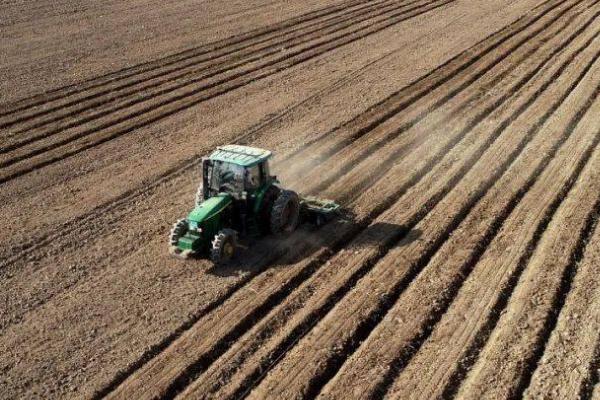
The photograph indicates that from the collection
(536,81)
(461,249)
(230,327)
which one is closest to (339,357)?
(230,327)

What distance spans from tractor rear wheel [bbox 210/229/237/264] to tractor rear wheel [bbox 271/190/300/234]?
91 centimetres

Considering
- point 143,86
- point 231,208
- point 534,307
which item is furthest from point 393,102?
point 534,307

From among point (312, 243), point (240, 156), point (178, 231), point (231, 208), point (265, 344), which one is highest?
point (240, 156)

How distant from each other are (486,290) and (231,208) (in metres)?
4.51

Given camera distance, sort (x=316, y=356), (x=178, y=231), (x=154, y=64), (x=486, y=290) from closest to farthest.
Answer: (x=316, y=356) < (x=486, y=290) < (x=178, y=231) < (x=154, y=64)

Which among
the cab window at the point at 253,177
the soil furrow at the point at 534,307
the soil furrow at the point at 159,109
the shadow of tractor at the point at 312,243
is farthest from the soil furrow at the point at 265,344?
the soil furrow at the point at 159,109

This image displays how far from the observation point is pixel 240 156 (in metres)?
12.4

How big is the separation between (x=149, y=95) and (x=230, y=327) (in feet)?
41.6

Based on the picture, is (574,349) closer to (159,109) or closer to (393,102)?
(393,102)

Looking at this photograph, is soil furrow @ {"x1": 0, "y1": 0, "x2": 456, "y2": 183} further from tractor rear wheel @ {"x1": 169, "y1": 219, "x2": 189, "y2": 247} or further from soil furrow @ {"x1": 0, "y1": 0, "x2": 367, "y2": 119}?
tractor rear wheel @ {"x1": 169, "y1": 219, "x2": 189, "y2": 247}

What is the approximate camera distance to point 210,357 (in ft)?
32.3

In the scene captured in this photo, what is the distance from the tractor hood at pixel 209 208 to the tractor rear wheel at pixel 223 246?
1.17 feet

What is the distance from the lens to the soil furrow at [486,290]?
9.34 metres

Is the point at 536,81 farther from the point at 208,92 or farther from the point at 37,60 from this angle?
the point at 37,60
